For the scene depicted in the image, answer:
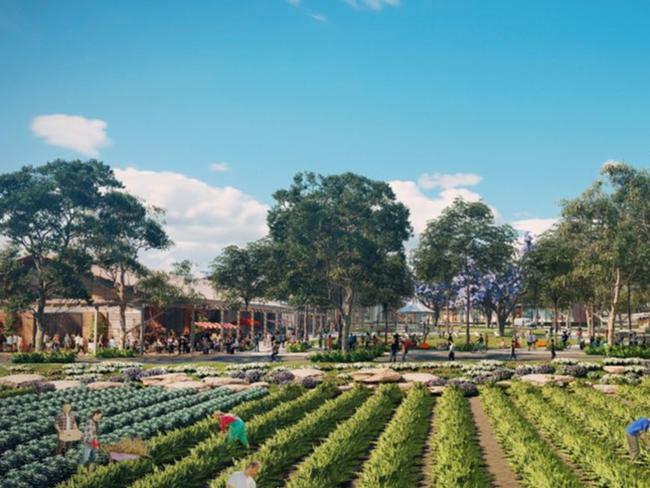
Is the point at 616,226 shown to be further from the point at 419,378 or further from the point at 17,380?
the point at 17,380

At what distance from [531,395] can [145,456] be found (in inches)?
628

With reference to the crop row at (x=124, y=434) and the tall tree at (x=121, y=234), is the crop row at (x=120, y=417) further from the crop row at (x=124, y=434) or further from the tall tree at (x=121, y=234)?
the tall tree at (x=121, y=234)

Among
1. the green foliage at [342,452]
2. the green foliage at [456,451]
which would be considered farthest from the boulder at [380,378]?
→ the green foliage at [456,451]

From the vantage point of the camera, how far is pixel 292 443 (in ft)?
58.2

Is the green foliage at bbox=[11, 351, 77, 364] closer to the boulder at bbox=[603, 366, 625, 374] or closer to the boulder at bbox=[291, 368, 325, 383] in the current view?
the boulder at bbox=[291, 368, 325, 383]

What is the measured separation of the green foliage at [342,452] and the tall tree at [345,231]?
27.9m

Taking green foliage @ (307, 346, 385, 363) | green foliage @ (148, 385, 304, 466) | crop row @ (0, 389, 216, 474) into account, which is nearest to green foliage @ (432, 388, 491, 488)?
green foliage @ (148, 385, 304, 466)

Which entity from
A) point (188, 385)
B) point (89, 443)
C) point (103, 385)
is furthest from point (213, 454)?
point (103, 385)

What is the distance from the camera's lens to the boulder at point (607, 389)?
29141 millimetres

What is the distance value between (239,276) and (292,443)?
187ft

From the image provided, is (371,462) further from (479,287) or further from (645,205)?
(479,287)

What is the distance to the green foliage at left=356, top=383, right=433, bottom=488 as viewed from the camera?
546 inches

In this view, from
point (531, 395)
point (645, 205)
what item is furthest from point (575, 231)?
point (531, 395)

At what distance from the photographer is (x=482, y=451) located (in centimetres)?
1845
